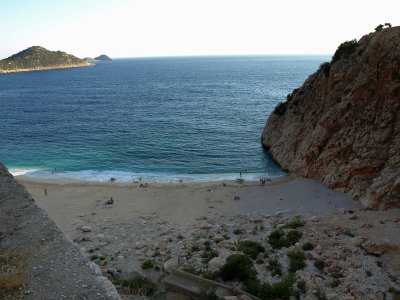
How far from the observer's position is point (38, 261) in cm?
1409

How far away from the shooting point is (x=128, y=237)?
27703 mm

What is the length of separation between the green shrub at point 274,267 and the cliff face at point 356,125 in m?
13.1

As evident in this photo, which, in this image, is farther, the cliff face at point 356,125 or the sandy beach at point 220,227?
the cliff face at point 356,125

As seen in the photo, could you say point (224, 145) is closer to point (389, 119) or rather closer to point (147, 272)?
point (389, 119)

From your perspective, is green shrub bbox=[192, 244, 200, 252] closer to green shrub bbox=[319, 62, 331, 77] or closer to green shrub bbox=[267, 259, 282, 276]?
green shrub bbox=[267, 259, 282, 276]

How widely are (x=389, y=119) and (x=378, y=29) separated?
1218 centimetres

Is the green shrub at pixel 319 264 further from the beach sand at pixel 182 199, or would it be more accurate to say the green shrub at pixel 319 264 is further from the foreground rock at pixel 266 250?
the beach sand at pixel 182 199

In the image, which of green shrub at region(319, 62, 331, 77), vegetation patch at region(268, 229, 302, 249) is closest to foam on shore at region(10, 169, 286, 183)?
green shrub at region(319, 62, 331, 77)

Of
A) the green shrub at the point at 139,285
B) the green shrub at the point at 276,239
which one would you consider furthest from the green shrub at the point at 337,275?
the green shrub at the point at 139,285

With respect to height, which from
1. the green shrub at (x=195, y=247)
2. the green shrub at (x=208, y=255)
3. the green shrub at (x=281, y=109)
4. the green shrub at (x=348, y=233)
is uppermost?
the green shrub at (x=281, y=109)

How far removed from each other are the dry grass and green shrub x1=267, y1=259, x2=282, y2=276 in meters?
12.8

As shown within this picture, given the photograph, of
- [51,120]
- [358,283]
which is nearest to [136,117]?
[51,120]

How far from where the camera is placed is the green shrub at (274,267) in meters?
20.5

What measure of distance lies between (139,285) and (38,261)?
6673 millimetres
